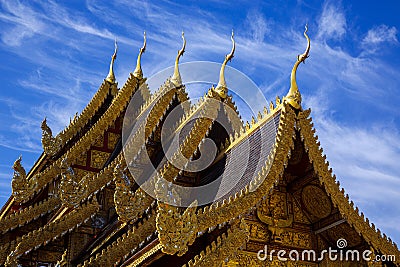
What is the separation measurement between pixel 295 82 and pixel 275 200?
1118 millimetres

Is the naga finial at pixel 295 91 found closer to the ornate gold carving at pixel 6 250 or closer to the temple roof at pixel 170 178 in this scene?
the temple roof at pixel 170 178

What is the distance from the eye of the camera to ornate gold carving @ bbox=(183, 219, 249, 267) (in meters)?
4.98

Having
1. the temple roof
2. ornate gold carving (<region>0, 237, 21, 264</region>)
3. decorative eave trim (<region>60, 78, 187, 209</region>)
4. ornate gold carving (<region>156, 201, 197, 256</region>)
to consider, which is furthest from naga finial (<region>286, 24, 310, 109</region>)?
ornate gold carving (<region>0, 237, 21, 264</region>)

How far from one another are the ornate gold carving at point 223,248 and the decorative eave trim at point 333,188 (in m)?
0.87

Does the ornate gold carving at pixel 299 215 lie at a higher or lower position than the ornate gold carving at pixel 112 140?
lower

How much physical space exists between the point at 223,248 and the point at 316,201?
3.89 ft

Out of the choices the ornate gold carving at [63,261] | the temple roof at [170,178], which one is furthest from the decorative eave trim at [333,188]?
the ornate gold carving at [63,261]

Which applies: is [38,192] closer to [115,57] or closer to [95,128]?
[95,128]

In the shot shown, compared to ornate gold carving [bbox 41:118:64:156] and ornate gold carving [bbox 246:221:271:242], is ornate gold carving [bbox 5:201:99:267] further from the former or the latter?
ornate gold carving [bbox 246:221:271:242]

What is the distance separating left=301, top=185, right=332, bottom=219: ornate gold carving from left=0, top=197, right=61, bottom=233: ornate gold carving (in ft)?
16.4

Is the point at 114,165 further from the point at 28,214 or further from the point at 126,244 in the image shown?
the point at 126,244

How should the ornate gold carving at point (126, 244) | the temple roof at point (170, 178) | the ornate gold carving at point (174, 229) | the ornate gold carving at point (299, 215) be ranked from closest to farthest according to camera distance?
the ornate gold carving at point (174, 229) < the temple roof at point (170, 178) < the ornate gold carving at point (299, 215) < the ornate gold carving at point (126, 244)

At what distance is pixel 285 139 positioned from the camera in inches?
214

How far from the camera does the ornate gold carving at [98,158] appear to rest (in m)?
10.4
